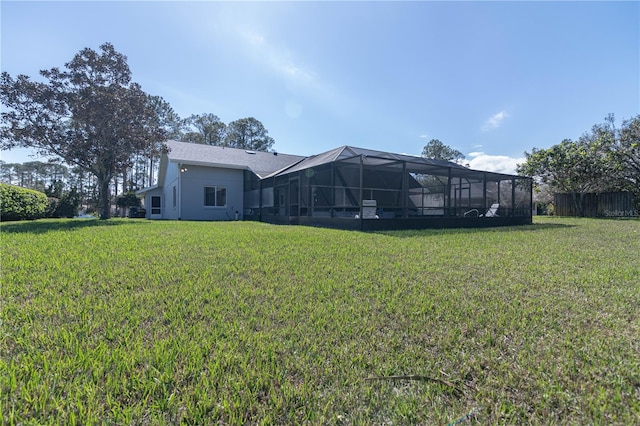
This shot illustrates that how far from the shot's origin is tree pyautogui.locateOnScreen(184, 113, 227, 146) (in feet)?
106

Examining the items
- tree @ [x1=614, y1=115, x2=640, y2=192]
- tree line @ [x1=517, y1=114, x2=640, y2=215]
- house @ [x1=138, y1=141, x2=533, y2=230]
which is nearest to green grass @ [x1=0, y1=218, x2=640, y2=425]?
house @ [x1=138, y1=141, x2=533, y2=230]

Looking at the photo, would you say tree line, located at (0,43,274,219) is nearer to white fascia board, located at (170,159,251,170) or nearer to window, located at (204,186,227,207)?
white fascia board, located at (170,159,251,170)

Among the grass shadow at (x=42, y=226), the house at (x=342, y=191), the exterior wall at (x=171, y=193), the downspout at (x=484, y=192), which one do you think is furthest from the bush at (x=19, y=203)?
the downspout at (x=484, y=192)

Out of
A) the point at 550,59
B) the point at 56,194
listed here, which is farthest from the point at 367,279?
the point at 56,194

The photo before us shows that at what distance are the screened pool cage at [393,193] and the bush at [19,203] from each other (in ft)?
32.3

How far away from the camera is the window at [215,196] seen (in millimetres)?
15469

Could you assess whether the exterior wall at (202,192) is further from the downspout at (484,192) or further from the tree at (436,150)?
the tree at (436,150)

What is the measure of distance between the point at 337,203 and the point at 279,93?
5451 mm

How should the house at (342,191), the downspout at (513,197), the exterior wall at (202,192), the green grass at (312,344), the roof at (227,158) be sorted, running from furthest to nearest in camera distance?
→ 1. the roof at (227,158)
2. the exterior wall at (202,192)
3. the downspout at (513,197)
4. the house at (342,191)
5. the green grass at (312,344)

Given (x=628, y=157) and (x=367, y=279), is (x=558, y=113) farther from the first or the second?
(x=367, y=279)

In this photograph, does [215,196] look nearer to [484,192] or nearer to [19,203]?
[19,203]

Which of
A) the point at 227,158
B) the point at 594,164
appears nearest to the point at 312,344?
the point at 227,158

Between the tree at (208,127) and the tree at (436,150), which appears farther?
the tree at (436,150)

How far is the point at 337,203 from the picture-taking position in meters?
11.9
